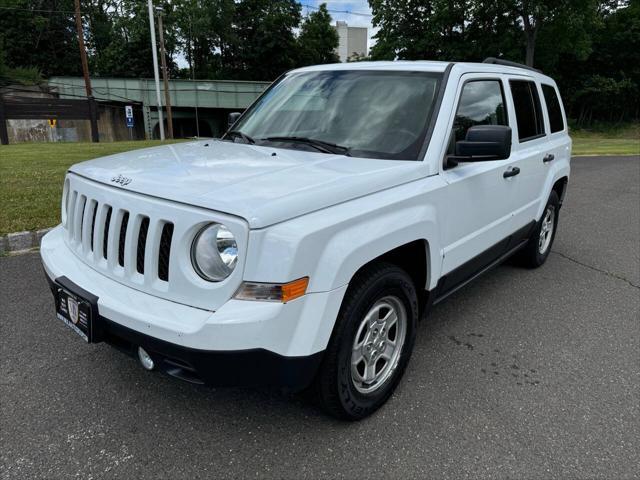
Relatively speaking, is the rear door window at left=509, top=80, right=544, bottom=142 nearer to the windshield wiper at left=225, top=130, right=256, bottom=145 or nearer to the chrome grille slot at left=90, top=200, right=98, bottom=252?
the windshield wiper at left=225, top=130, right=256, bottom=145

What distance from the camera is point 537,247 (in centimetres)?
494

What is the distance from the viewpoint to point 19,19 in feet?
164

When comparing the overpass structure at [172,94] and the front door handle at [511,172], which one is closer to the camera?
the front door handle at [511,172]

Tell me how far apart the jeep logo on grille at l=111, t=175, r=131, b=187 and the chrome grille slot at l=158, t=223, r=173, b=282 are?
1.32 feet

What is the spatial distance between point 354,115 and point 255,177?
110 cm

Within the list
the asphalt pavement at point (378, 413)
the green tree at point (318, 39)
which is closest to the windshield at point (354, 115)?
the asphalt pavement at point (378, 413)

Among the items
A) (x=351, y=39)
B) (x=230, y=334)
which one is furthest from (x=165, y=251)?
(x=351, y=39)

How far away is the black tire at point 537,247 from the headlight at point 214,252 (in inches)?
141

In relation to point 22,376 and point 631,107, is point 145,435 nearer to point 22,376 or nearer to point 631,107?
point 22,376

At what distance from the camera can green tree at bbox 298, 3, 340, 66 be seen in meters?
56.6

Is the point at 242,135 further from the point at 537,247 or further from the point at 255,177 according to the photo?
the point at 537,247

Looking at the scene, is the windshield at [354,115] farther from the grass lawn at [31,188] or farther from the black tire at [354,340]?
the grass lawn at [31,188]

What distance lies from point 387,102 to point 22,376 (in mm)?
2780

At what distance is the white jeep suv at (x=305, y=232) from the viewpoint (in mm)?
2006
